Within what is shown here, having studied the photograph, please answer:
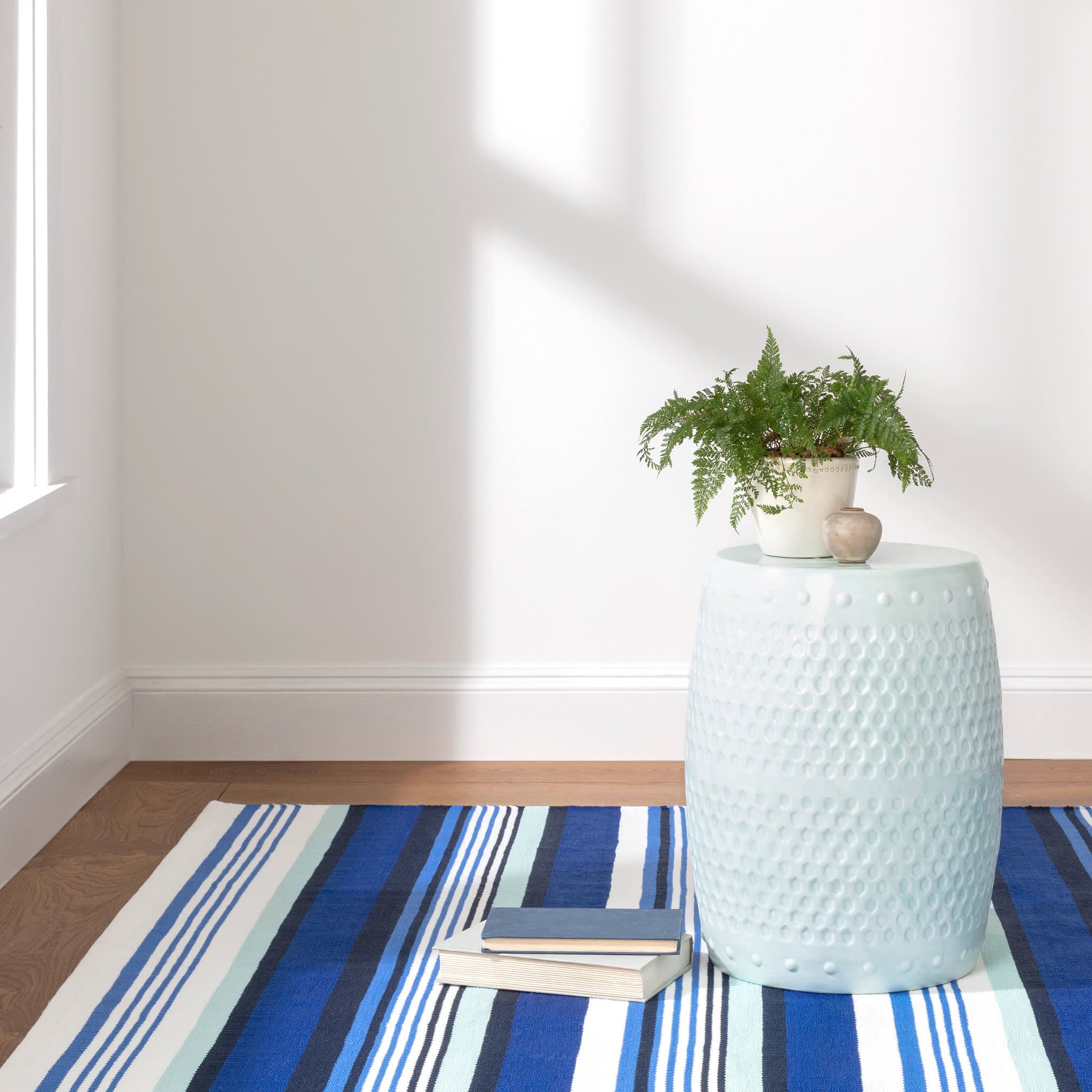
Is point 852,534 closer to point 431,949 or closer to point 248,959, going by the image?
point 431,949

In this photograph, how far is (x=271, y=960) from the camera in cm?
162

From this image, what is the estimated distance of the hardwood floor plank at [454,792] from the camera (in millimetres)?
2283

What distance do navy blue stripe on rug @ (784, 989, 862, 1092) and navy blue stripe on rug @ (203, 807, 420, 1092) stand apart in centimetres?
55

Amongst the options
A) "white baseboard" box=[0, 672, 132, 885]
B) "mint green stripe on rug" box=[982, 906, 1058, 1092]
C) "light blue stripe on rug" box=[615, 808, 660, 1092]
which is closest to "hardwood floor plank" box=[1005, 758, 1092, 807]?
"mint green stripe on rug" box=[982, 906, 1058, 1092]

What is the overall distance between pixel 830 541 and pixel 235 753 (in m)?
1.50

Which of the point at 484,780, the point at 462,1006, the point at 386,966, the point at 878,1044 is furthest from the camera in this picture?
the point at 484,780

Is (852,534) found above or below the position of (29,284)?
below

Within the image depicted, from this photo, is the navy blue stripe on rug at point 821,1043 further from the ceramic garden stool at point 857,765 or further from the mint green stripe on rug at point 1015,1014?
the mint green stripe on rug at point 1015,1014

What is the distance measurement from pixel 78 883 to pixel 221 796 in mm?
433

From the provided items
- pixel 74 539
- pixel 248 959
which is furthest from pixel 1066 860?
pixel 74 539

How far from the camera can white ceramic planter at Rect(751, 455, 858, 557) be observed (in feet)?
4.98

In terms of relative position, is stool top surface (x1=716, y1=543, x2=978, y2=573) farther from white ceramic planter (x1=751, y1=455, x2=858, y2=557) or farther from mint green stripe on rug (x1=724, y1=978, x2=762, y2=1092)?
mint green stripe on rug (x1=724, y1=978, x2=762, y2=1092)

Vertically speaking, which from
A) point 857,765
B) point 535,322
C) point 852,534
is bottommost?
point 857,765

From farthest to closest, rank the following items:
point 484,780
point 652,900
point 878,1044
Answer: point 484,780 < point 652,900 < point 878,1044
